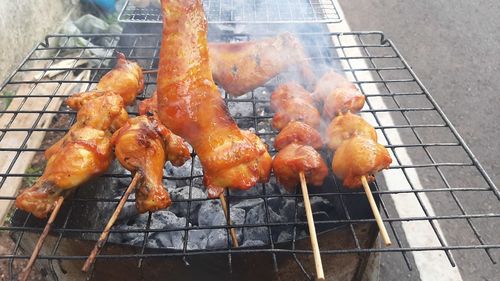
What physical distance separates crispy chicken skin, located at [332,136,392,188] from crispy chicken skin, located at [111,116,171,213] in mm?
1075

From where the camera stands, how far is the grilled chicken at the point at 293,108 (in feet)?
9.84

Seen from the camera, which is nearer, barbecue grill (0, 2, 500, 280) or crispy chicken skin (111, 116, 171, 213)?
barbecue grill (0, 2, 500, 280)

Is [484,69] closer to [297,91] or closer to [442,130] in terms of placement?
[442,130]

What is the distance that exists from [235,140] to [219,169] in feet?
0.65

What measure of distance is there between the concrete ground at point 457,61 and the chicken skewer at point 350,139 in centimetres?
A: 152

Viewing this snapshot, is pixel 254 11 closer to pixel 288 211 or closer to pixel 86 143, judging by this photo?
pixel 288 211

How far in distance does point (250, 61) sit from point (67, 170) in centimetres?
154

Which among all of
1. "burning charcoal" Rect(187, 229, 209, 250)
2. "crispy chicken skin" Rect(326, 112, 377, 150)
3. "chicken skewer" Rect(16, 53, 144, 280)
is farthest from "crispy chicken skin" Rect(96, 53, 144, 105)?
"crispy chicken skin" Rect(326, 112, 377, 150)

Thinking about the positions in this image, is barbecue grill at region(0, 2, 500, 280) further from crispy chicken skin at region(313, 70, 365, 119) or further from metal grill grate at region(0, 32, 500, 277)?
crispy chicken skin at region(313, 70, 365, 119)

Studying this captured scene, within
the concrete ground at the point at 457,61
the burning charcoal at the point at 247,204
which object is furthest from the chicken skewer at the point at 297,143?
the concrete ground at the point at 457,61

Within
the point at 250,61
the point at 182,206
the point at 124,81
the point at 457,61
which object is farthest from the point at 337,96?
the point at 457,61

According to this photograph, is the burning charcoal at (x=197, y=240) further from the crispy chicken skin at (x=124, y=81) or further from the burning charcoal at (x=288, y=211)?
the crispy chicken skin at (x=124, y=81)

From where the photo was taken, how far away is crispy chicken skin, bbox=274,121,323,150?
2762mm

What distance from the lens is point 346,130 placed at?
9.22ft
